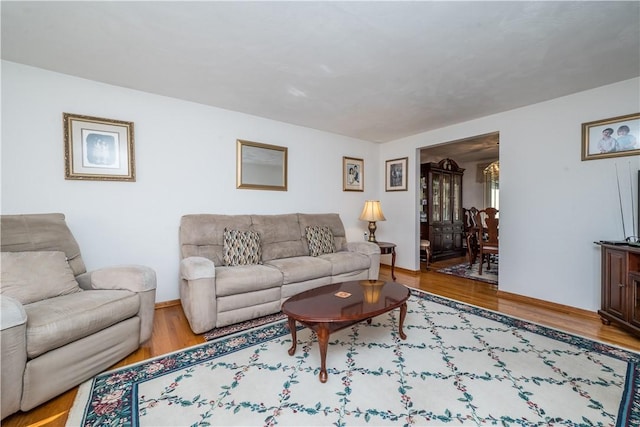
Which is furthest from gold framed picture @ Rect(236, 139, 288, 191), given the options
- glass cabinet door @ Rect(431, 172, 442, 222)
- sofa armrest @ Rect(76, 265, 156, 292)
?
glass cabinet door @ Rect(431, 172, 442, 222)

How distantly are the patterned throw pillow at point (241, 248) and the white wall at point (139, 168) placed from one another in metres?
0.54

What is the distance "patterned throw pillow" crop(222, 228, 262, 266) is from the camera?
2.96m

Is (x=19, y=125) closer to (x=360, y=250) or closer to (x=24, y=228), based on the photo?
(x=24, y=228)

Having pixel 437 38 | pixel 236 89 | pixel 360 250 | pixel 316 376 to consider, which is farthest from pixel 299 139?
pixel 316 376

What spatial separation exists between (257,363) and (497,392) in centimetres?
152

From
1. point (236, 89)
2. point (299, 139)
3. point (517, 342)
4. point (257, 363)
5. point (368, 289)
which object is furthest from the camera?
point (299, 139)

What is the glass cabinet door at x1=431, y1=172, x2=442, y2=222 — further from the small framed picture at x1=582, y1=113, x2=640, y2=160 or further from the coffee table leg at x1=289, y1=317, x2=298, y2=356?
the coffee table leg at x1=289, y1=317, x2=298, y2=356

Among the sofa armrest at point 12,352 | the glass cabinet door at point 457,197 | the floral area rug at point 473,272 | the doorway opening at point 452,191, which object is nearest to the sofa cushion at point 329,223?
the doorway opening at point 452,191

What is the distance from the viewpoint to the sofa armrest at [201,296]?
2334 millimetres

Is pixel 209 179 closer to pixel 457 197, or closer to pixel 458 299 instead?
pixel 458 299

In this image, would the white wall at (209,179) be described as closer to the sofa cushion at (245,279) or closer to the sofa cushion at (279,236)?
the sofa cushion at (279,236)

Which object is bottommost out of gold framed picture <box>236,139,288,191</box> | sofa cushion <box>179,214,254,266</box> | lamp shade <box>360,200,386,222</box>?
sofa cushion <box>179,214,254,266</box>

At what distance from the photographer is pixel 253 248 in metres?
3.11

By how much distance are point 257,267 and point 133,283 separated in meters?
1.06
